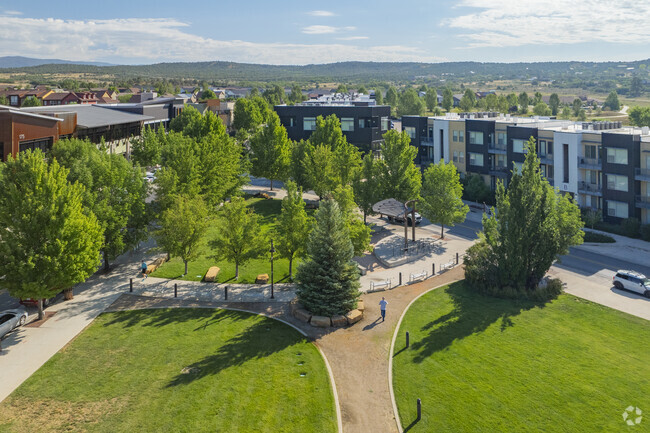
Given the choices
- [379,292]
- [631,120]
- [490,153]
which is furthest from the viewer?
[631,120]

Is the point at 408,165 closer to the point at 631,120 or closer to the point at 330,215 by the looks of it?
the point at 330,215

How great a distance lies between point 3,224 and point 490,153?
2367 inches

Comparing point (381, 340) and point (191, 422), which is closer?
point (191, 422)

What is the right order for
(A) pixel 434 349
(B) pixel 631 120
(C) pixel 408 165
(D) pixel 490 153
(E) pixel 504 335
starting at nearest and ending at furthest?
(A) pixel 434 349 < (E) pixel 504 335 < (C) pixel 408 165 < (D) pixel 490 153 < (B) pixel 631 120

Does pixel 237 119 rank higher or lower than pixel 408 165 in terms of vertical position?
higher

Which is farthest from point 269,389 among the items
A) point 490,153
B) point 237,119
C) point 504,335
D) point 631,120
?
point 631,120

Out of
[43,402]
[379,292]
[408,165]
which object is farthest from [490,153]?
[43,402]

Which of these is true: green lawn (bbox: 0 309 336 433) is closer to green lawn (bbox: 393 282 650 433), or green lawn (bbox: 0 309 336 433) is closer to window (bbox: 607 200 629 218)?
green lawn (bbox: 393 282 650 433)

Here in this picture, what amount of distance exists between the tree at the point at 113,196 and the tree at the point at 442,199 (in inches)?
1108

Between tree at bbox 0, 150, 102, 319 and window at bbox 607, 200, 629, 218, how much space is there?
2100 inches

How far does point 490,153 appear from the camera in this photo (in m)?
71.9

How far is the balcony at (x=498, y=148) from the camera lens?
228ft

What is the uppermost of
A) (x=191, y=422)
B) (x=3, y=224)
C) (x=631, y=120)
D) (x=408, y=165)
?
(x=631, y=120)

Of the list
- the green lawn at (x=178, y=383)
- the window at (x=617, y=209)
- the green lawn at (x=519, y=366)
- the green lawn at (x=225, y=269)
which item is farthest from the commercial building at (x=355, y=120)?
Answer: the green lawn at (x=178, y=383)
